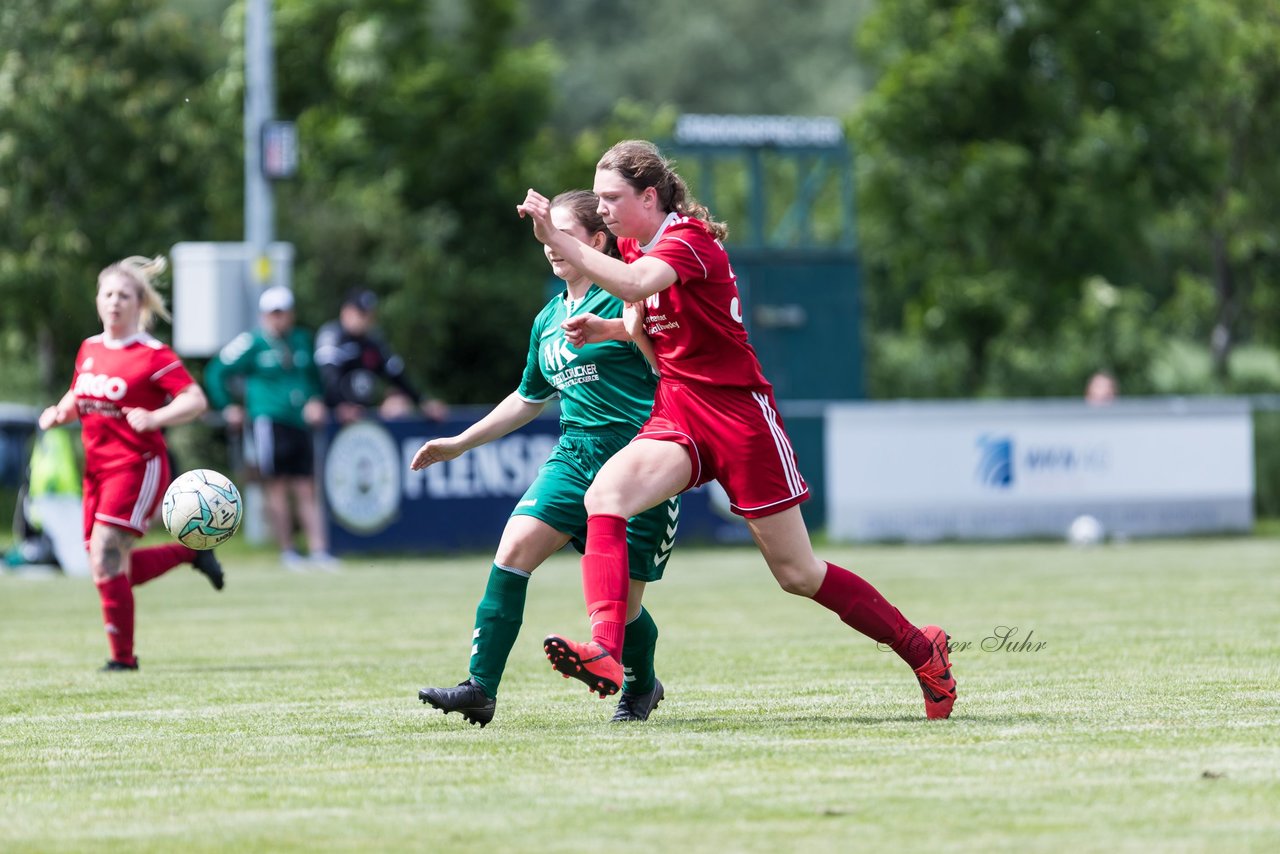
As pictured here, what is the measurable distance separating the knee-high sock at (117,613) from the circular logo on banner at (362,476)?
363 inches

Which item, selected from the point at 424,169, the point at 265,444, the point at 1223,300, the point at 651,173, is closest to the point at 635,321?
the point at 651,173

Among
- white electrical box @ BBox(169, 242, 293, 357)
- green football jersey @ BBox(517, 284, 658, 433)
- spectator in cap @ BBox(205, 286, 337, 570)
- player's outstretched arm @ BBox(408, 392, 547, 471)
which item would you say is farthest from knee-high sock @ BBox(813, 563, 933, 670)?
white electrical box @ BBox(169, 242, 293, 357)

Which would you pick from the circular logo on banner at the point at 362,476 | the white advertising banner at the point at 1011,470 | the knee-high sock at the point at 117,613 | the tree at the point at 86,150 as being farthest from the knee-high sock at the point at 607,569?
the tree at the point at 86,150

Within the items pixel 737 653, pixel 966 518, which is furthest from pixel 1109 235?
pixel 737 653

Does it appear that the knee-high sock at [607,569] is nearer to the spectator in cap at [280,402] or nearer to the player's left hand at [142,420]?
the player's left hand at [142,420]

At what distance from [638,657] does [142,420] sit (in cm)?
322

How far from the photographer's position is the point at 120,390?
952 cm

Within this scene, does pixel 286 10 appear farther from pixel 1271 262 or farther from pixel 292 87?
pixel 1271 262

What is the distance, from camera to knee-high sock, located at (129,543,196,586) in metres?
9.88

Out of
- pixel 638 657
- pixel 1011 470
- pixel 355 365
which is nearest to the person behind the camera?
pixel 638 657

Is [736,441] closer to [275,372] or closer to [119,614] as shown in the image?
[119,614]

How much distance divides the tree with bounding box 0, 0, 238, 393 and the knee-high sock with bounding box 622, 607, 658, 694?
20145 mm

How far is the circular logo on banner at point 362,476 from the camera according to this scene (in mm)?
18688

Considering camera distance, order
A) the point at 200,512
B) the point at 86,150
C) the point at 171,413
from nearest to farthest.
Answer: the point at 200,512, the point at 171,413, the point at 86,150
